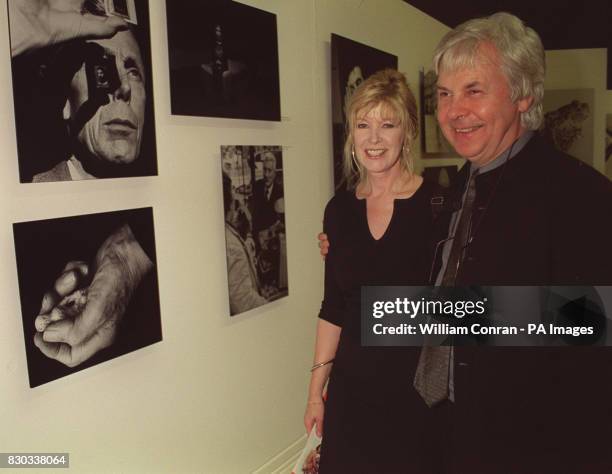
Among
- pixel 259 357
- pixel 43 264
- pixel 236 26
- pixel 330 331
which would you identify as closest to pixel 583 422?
pixel 330 331

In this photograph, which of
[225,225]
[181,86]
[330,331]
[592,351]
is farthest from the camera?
[225,225]

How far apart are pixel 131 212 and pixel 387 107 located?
3.05ft

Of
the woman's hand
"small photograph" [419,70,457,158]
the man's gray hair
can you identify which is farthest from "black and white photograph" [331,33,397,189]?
the man's gray hair

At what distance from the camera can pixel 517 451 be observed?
1482mm

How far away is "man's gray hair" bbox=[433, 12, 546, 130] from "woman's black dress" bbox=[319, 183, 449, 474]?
501 mm

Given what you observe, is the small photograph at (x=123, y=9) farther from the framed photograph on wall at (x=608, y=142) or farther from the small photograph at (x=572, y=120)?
the framed photograph on wall at (x=608, y=142)

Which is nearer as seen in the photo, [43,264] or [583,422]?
[583,422]

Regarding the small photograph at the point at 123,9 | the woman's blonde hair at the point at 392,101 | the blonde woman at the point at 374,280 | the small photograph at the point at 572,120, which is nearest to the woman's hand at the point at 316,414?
the blonde woman at the point at 374,280

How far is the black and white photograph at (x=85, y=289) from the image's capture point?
1745 millimetres

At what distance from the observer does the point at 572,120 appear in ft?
21.5

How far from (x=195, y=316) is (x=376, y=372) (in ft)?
2.85

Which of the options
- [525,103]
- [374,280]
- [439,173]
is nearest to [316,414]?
[374,280]

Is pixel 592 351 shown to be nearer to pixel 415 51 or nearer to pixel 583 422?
pixel 583 422

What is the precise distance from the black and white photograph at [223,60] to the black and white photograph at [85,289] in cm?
52
